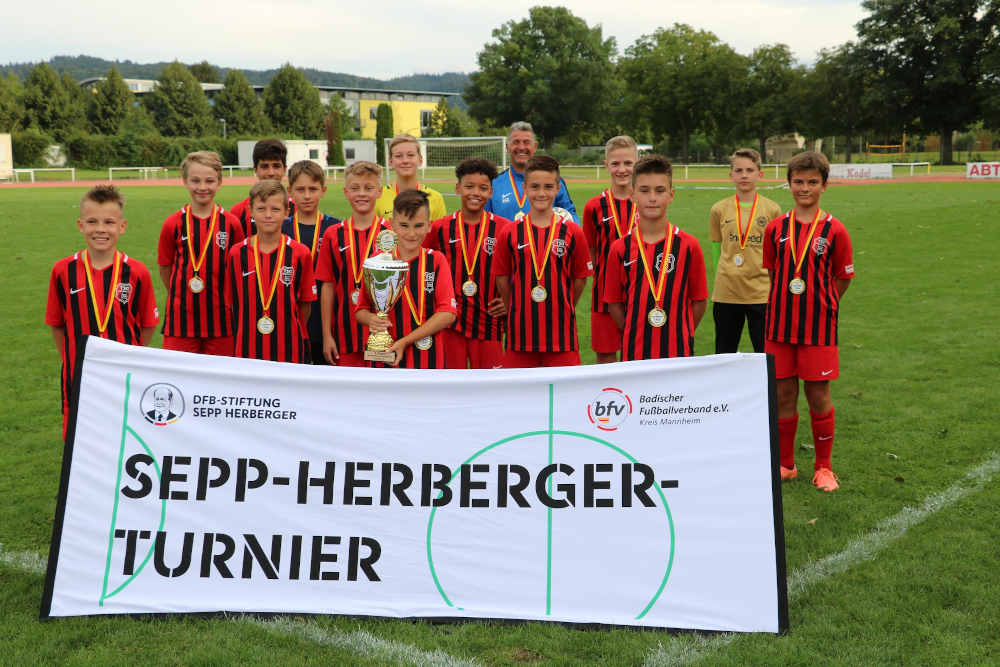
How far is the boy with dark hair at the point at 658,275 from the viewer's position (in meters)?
4.29

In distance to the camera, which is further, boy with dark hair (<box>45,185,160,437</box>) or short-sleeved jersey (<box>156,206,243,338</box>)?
short-sleeved jersey (<box>156,206,243,338</box>)

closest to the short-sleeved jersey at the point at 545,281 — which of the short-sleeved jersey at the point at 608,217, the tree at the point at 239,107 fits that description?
the short-sleeved jersey at the point at 608,217

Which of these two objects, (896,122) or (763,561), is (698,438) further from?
(896,122)

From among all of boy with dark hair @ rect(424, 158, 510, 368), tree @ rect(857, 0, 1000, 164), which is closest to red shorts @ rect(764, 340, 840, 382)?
boy with dark hair @ rect(424, 158, 510, 368)

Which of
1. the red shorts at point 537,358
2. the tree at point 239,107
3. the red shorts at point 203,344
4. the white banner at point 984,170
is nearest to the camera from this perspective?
the red shorts at point 537,358

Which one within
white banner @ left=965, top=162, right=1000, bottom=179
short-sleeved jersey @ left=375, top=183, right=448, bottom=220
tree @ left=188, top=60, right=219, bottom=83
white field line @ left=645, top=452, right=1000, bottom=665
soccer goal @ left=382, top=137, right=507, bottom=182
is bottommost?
white field line @ left=645, top=452, right=1000, bottom=665

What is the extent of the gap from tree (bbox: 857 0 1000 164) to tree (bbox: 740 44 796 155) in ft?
24.8

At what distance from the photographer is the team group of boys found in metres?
4.13

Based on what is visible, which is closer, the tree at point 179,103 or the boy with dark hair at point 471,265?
the boy with dark hair at point 471,265

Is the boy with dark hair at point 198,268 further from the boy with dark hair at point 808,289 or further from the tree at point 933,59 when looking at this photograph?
the tree at point 933,59

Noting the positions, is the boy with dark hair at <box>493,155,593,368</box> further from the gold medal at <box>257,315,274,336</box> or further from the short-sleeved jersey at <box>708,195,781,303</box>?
the short-sleeved jersey at <box>708,195,781,303</box>

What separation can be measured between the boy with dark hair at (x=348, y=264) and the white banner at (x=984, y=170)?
37681 millimetres

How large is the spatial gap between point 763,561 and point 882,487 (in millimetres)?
1921

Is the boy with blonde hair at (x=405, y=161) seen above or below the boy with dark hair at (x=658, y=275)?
above
